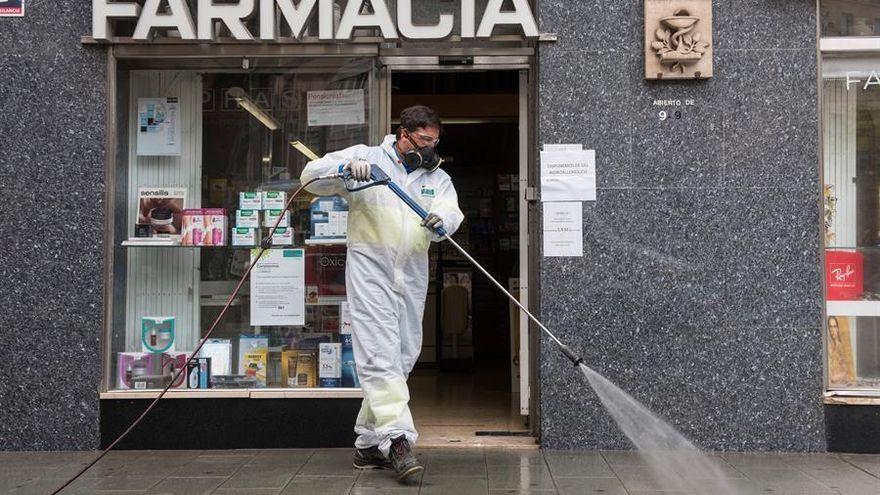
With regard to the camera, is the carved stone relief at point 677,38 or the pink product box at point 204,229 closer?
the carved stone relief at point 677,38

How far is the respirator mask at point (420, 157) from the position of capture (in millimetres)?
5223

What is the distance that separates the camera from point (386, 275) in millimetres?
5203

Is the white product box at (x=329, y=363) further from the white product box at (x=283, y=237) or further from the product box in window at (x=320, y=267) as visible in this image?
the white product box at (x=283, y=237)

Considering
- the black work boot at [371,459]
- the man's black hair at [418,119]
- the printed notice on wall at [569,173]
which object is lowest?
the black work boot at [371,459]

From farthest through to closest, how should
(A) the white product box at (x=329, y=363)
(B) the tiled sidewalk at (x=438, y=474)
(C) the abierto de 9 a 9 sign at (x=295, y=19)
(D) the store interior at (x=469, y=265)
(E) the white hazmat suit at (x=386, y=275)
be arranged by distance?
(D) the store interior at (x=469, y=265) → (A) the white product box at (x=329, y=363) → (C) the abierto de 9 a 9 sign at (x=295, y=19) → (E) the white hazmat suit at (x=386, y=275) → (B) the tiled sidewalk at (x=438, y=474)

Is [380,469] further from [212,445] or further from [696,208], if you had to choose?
[696,208]

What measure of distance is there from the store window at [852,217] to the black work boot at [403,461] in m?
3.00

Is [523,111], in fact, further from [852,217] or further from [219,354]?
[219,354]

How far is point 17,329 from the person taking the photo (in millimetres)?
6008

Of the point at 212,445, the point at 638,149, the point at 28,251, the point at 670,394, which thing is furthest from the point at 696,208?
the point at 28,251

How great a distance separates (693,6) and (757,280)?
187cm

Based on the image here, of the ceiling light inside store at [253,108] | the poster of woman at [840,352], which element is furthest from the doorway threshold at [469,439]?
the ceiling light inside store at [253,108]

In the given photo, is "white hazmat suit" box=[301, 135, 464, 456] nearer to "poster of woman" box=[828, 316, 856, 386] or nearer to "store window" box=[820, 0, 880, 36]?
"poster of woman" box=[828, 316, 856, 386]

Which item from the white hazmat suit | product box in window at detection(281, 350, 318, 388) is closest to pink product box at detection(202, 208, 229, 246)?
product box in window at detection(281, 350, 318, 388)
